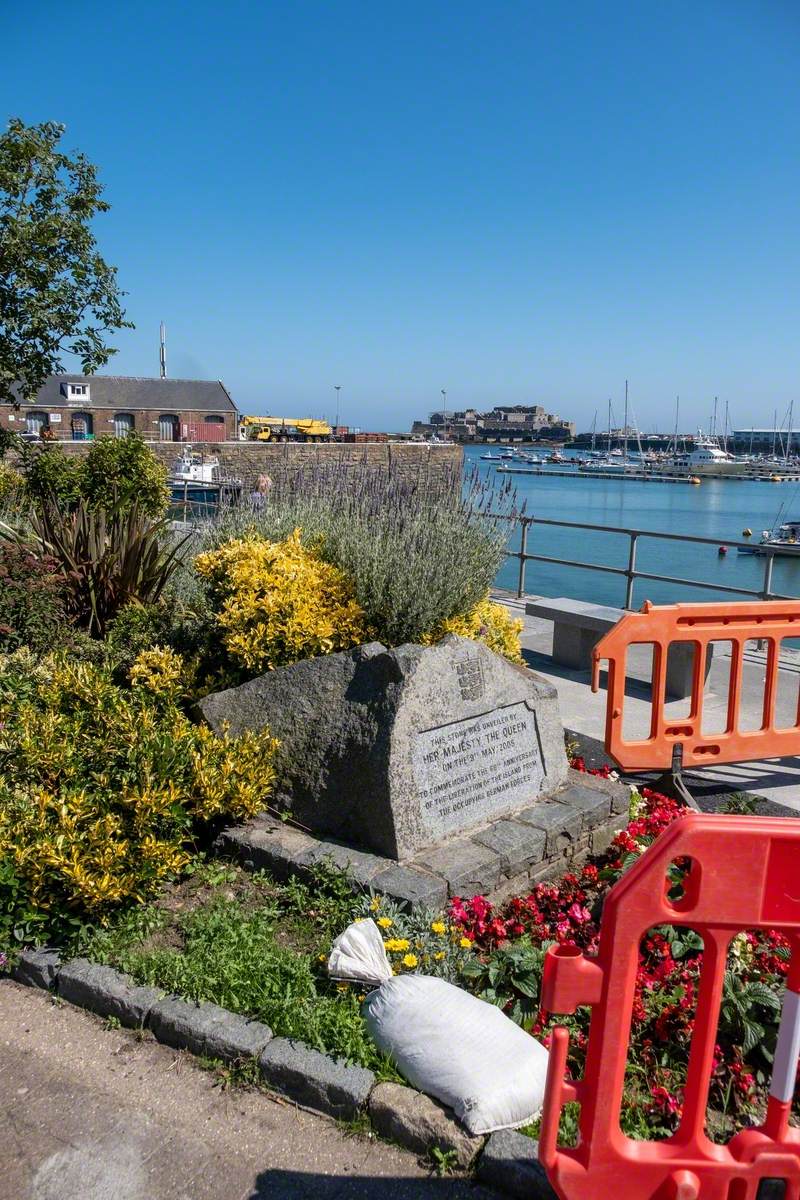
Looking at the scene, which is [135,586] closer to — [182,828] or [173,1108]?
[182,828]

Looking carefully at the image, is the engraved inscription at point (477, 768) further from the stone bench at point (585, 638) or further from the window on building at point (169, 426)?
the window on building at point (169, 426)

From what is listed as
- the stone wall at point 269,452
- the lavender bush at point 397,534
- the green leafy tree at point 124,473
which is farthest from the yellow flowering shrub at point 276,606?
the stone wall at point 269,452

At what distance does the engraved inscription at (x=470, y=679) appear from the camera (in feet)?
13.9

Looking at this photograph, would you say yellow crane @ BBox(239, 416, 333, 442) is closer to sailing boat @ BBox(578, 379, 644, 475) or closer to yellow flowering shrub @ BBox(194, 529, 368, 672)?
sailing boat @ BBox(578, 379, 644, 475)

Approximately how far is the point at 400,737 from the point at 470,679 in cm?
49

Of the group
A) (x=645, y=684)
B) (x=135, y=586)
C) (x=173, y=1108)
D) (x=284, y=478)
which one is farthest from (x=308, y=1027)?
(x=284, y=478)

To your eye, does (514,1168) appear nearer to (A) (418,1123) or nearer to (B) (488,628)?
(A) (418,1123)

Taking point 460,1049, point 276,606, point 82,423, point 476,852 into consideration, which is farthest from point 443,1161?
point 82,423

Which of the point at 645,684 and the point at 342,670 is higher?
the point at 342,670

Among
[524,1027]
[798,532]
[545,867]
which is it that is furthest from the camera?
[798,532]

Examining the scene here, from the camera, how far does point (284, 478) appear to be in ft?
26.1

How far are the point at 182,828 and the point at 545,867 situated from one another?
1.69m

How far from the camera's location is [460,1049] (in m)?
2.75

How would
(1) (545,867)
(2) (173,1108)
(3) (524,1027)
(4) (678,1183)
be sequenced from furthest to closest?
(1) (545,867)
(3) (524,1027)
(2) (173,1108)
(4) (678,1183)
